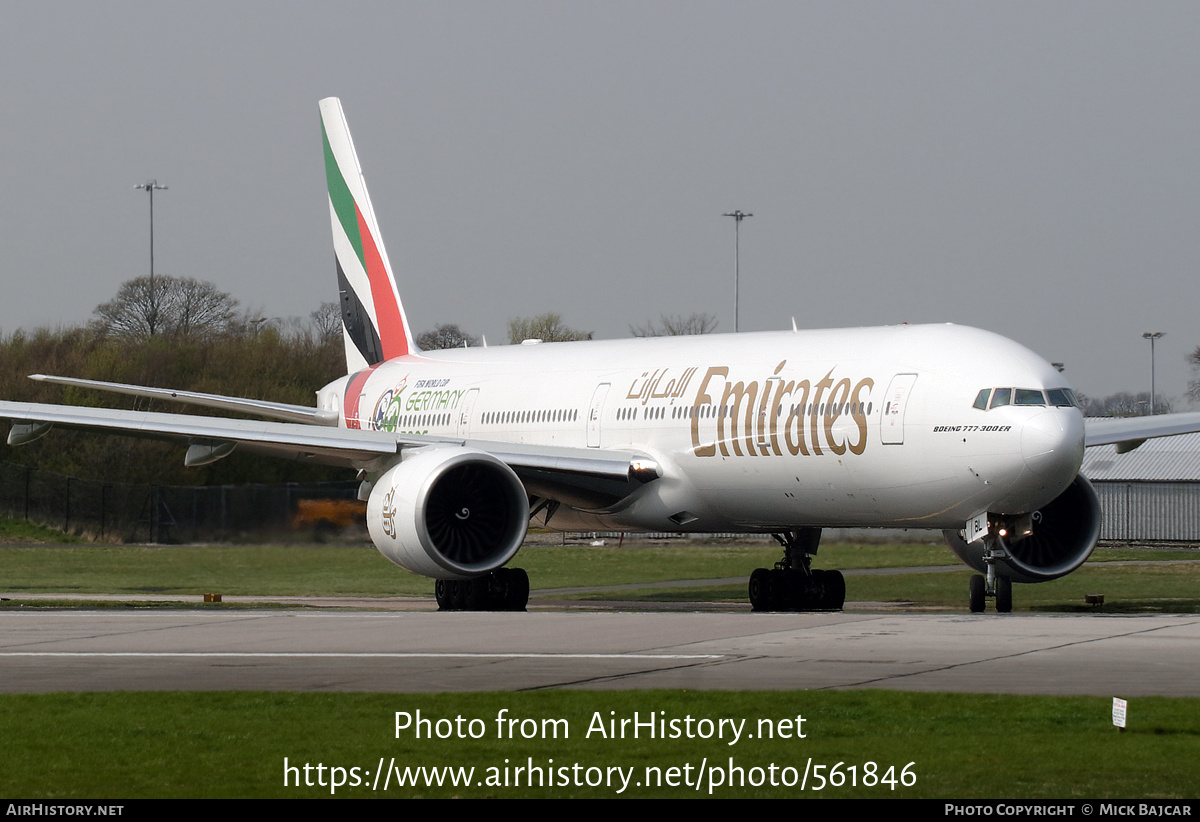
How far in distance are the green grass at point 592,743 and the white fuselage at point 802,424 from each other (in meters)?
8.95

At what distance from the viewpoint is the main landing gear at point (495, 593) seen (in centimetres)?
2359

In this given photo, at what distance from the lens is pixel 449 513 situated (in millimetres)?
22328

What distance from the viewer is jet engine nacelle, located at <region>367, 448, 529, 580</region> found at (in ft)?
70.2

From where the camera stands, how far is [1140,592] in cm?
2867

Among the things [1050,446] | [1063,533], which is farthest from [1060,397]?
[1063,533]

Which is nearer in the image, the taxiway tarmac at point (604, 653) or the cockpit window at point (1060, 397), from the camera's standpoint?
the taxiway tarmac at point (604, 653)

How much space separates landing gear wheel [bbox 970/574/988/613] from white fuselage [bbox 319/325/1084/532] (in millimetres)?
740

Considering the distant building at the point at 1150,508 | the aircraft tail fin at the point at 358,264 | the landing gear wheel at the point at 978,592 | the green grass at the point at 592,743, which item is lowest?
the distant building at the point at 1150,508

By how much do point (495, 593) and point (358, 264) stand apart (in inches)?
421

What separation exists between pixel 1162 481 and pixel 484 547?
42.7m

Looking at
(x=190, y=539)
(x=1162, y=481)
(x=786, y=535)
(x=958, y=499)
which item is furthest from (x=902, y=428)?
(x=1162, y=481)

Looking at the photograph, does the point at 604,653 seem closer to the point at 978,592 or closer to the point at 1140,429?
the point at 978,592

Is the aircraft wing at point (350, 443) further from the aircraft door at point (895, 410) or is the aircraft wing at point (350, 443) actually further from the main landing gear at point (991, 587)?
the main landing gear at point (991, 587)

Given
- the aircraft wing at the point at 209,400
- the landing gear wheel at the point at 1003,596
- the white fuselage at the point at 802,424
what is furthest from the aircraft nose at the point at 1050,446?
the aircraft wing at the point at 209,400
